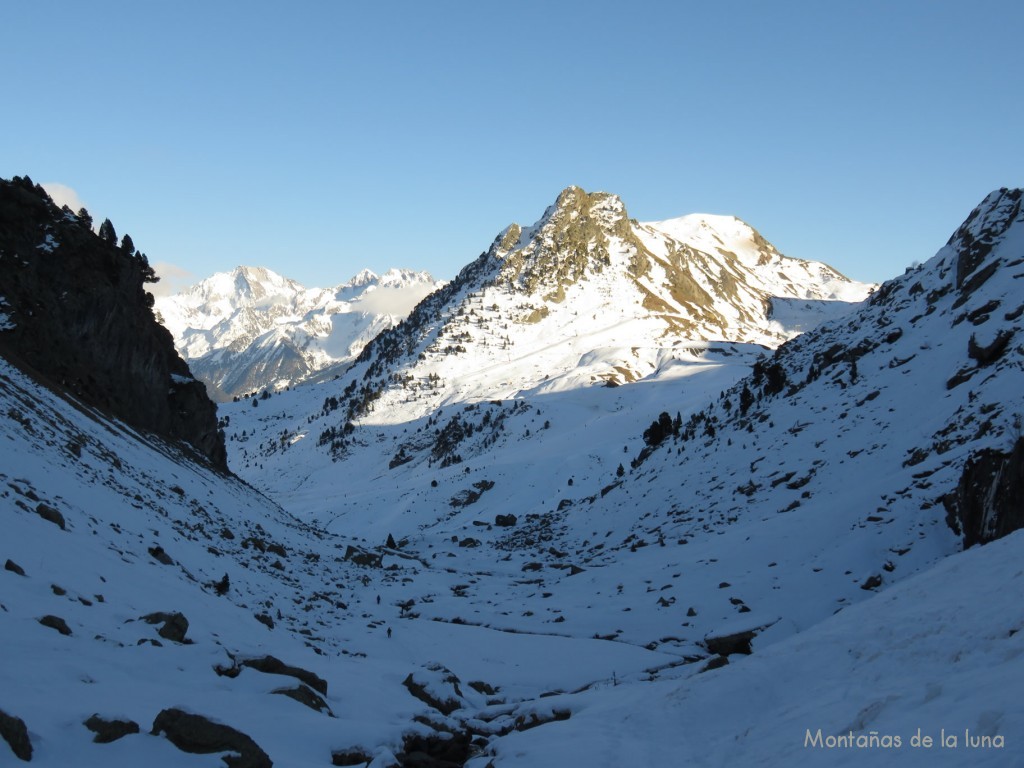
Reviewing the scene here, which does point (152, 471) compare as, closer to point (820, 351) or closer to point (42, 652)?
point (42, 652)

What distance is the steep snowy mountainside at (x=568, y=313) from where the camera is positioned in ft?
360

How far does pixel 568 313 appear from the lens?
133500 mm

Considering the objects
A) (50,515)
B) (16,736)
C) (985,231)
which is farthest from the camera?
(985,231)

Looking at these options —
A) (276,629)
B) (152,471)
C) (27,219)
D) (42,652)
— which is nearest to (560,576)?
(276,629)

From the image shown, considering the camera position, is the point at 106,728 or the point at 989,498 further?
the point at 989,498

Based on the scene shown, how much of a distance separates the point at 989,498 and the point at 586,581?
13.1 metres

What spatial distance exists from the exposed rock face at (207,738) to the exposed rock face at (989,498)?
1348 cm

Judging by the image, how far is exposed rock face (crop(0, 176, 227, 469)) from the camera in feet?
98.3

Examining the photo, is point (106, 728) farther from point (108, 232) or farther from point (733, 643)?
point (108, 232)

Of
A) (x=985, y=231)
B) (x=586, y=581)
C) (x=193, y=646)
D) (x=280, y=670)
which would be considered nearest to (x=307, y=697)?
(x=280, y=670)

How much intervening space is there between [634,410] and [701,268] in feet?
362

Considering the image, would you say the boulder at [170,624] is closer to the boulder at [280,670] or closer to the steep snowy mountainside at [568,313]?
the boulder at [280,670]

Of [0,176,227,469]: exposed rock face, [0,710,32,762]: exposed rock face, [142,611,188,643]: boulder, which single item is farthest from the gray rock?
[0,176,227,469]: exposed rock face

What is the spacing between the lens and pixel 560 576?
26766mm
